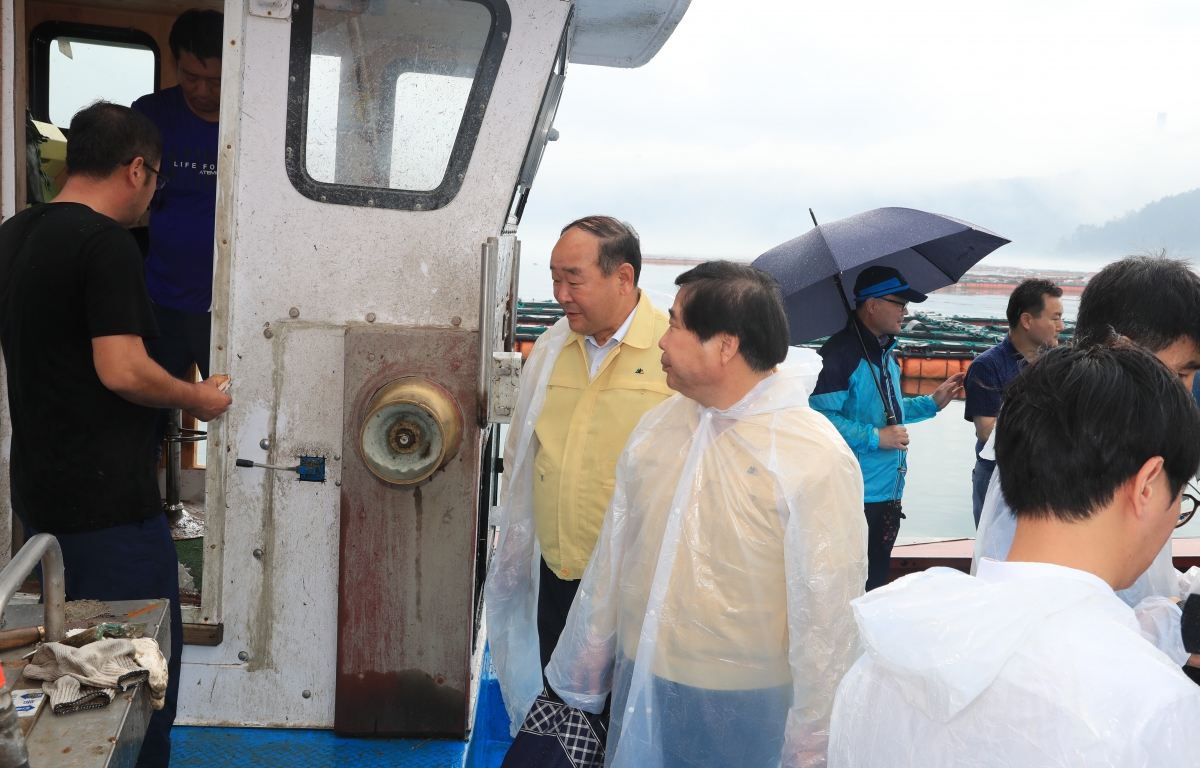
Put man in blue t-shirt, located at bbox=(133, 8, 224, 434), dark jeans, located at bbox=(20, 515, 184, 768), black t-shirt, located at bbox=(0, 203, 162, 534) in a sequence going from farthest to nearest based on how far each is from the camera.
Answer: man in blue t-shirt, located at bbox=(133, 8, 224, 434) → dark jeans, located at bbox=(20, 515, 184, 768) → black t-shirt, located at bbox=(0, 203, 162, 534)

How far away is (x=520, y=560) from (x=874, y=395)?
1497 mm

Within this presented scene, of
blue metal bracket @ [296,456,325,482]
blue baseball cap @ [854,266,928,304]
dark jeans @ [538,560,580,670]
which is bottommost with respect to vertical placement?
dark jeans @ [538,560,580,670]

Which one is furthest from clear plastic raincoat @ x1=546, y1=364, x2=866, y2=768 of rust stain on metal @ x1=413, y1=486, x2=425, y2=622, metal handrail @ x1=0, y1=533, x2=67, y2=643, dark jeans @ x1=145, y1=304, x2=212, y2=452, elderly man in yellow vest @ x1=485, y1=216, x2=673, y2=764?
dark jeans @ x1=145, y1=304, x2=212, y2=452

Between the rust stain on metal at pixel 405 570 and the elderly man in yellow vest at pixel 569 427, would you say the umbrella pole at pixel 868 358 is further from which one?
the rust stain on metal at pixel 405 570

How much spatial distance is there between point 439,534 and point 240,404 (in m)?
0.65

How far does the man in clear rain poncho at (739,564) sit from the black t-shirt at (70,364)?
116 cm

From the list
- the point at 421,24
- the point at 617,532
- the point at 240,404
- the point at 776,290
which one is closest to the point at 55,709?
the point at 617,532

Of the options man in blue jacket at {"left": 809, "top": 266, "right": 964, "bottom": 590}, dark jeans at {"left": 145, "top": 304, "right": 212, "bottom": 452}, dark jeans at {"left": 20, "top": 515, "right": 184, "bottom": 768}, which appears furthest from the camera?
man in blue jacket at {"left": 809, "top": 266, "right": 964, "bottom": 590}

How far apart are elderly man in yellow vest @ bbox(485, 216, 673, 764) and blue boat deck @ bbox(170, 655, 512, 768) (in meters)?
0.21

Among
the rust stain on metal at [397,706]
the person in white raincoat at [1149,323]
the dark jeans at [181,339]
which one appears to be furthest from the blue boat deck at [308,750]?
the person in white raincoat at [1149,323]

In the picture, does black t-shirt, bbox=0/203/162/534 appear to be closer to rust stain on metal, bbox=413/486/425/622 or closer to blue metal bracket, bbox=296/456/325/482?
blue metal bracket, bbox=296/456/325/482

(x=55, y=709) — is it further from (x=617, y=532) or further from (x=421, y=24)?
(x=421, y=24)

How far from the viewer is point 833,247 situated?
3.18 metres

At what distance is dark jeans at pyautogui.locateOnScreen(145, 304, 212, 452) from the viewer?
121 inches
